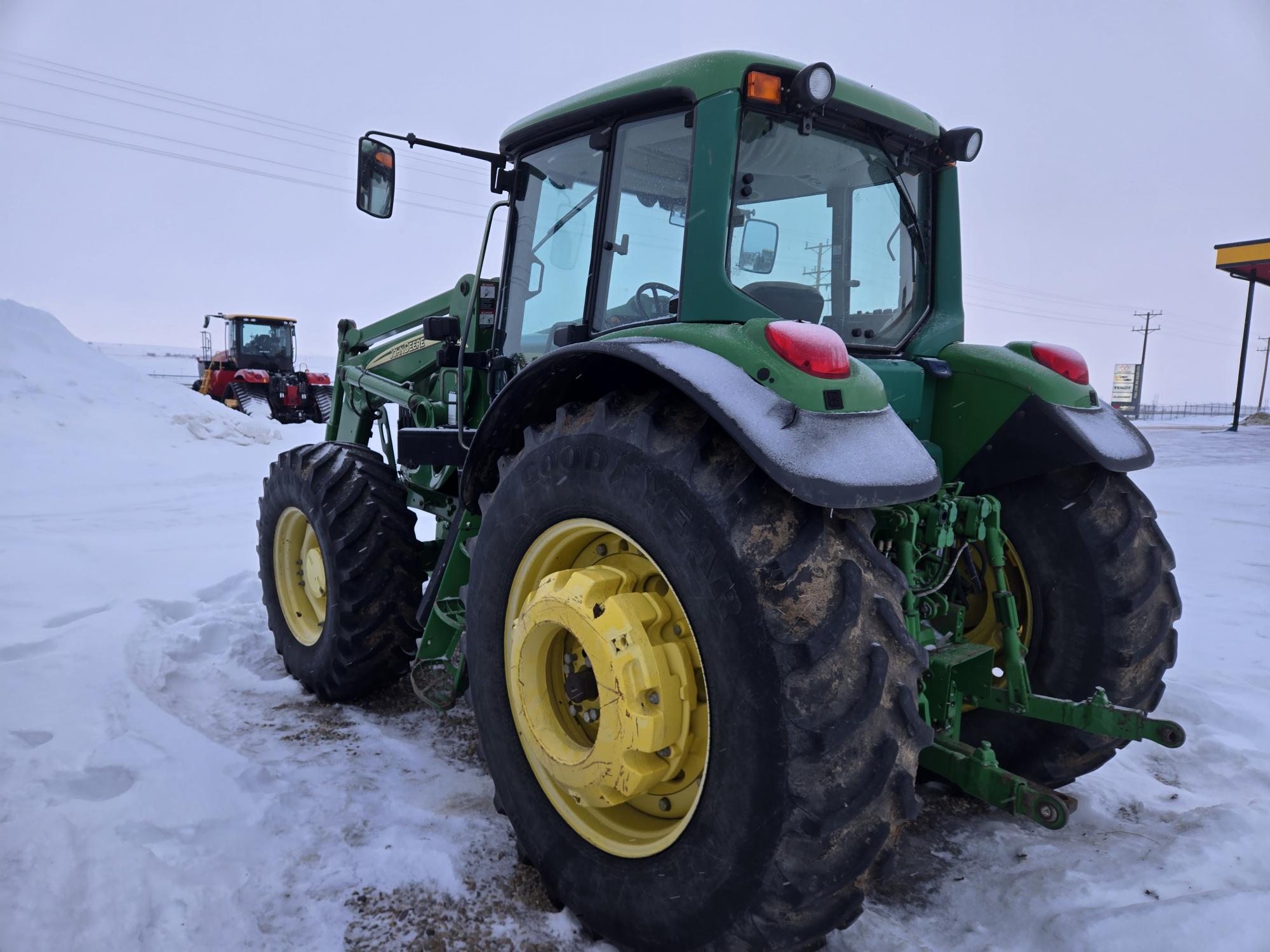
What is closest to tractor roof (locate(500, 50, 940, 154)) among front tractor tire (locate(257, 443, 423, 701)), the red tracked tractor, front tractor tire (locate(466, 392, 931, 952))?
front tractor tire (locate(466, 392, 931, 952))

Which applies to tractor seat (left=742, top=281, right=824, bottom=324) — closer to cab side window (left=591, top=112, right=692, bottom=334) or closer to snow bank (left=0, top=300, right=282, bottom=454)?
cab side window (left=591, top=112, right=692, bottom=334)

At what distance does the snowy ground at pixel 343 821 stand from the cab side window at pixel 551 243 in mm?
1647

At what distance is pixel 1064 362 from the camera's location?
2.71 metres

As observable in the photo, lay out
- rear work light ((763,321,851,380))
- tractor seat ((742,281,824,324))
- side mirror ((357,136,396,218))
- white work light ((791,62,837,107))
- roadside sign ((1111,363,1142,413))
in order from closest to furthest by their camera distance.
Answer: rear work light ((763,321,851,380)) → white work light ((791,62,837,107)) → tractor seat ((742,281,824,324)) → side mirror ((357,136,396,218)) → roadside sign ((1111,363,1142,413))

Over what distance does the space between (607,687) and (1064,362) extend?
190cm

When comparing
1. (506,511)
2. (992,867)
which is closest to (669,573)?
(506,511)

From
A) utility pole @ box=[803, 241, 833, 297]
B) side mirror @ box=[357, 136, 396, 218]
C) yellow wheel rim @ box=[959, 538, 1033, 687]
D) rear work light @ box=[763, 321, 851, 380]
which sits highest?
side mirror @ box=[357, 136, 396, 218]

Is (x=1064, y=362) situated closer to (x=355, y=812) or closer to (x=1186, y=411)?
(x=355, y=812)

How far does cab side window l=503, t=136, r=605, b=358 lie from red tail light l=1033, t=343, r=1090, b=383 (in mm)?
1553

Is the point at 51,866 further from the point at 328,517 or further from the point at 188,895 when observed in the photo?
the point at 328,517

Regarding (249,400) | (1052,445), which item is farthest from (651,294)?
(249,400)

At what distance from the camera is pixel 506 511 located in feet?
7.38

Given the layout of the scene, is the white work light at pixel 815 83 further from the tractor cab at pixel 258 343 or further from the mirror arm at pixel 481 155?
the tractor cab at pixel 258 343

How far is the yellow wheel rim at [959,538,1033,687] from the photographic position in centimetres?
275
